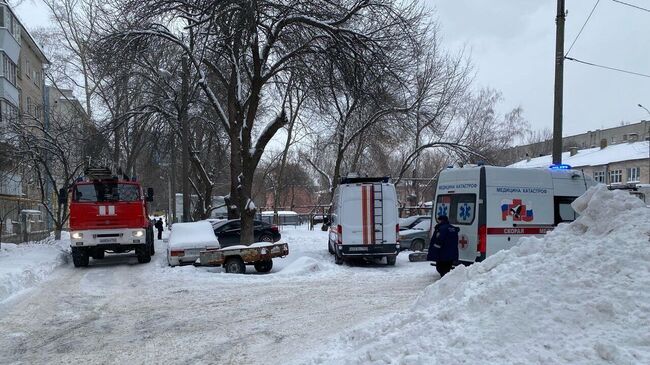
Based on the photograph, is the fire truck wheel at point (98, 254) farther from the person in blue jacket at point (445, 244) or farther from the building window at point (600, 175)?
the building window at point (600, 175)

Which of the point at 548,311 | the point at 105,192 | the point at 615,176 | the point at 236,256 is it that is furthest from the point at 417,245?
the point at 615,176

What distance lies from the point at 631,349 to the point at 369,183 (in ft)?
41.0

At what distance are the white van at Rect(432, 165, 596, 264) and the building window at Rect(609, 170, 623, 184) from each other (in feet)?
146

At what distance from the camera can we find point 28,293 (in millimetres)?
11977

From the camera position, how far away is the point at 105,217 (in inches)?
691

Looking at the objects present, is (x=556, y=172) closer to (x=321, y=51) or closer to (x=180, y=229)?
(x=321, y=51)

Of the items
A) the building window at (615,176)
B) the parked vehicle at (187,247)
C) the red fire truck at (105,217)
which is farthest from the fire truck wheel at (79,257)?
the building window at (615,176)

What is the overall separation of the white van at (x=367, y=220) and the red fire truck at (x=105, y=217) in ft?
22.4

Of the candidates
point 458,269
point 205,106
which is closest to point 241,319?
point 458,269

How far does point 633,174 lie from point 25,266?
52.3 m

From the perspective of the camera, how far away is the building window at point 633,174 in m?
50.6

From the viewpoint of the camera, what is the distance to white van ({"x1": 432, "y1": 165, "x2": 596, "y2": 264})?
12125 millimetres

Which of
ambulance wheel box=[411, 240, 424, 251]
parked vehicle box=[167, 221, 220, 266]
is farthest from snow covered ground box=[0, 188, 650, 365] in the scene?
ambulance wheel box=[411, 240, 424, 251]

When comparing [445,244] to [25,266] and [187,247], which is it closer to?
[187,247]
